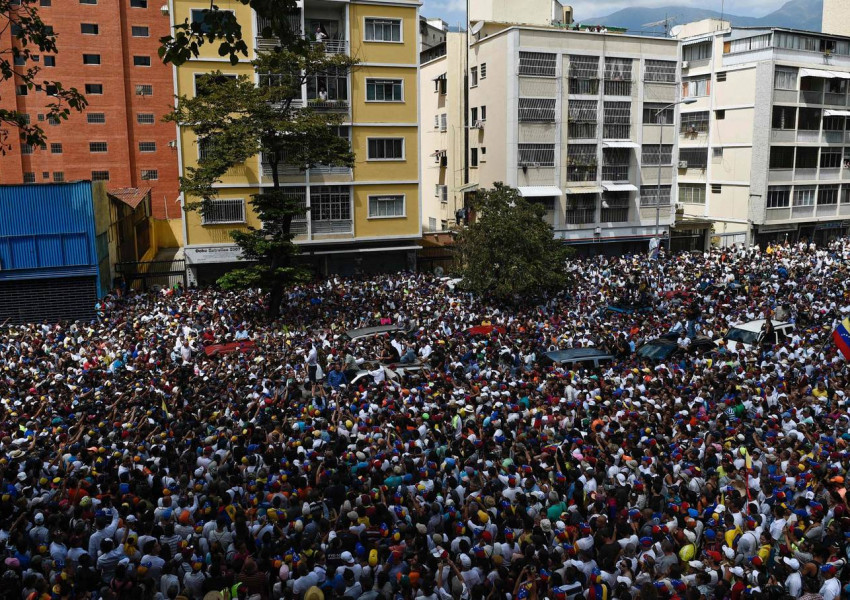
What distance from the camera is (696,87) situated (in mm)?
42906

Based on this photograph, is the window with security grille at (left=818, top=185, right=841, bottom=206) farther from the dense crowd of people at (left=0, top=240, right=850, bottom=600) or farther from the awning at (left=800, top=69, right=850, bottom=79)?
the dense crowd of people at (left=0, top=240, right=850, bottom=600)

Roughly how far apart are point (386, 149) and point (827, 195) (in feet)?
91.4

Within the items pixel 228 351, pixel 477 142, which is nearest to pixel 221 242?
pixel 228 351

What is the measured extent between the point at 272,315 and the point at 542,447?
44.7 ft

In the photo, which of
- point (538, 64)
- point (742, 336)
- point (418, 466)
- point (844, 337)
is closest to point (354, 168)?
point (538, 64)

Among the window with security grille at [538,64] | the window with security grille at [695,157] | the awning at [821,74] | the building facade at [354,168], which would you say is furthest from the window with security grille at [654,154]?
the building facade at [354,168]

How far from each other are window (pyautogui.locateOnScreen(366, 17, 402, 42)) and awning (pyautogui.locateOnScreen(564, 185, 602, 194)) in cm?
1078

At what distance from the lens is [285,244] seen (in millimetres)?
22438

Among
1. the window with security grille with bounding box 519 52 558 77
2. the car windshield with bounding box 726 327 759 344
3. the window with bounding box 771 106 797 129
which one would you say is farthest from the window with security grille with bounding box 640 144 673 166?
the car windshield with bounding box 726 327 759 344

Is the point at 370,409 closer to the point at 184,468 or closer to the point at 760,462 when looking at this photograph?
the point at 184,468

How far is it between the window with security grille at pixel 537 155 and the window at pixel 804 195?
16.4 metres

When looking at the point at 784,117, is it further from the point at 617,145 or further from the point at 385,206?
the point at 385,206

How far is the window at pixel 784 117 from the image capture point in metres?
39.9

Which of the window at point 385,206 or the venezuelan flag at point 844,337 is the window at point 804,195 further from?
the venezuelan flag at point 844,337
